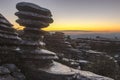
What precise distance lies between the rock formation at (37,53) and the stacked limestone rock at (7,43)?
565 mm

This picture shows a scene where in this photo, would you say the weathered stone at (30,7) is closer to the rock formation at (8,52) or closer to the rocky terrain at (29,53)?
the rocky terrain at (29,53)

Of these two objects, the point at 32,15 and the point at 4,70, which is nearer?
the point at 4,70

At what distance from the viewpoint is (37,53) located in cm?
1523

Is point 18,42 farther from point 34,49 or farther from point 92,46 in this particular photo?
point 92,46

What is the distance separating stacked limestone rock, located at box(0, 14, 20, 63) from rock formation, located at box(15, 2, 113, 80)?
1.85 ft

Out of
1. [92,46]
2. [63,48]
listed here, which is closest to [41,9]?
[63,48]

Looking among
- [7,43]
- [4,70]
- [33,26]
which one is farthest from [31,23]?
[4,70]

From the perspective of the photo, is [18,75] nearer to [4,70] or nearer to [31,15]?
[4,70]

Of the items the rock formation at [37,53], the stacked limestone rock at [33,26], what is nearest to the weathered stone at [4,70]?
the rock formation at [37,53]

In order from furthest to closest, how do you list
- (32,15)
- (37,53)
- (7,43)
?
1. (32,15)
2. (37,53)
3. (7,43)

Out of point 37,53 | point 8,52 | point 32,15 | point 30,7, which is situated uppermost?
point 30,7

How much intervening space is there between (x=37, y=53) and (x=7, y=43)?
1798mm

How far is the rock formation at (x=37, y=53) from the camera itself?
1413 centimetres

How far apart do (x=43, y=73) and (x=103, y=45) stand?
41.3 meters
